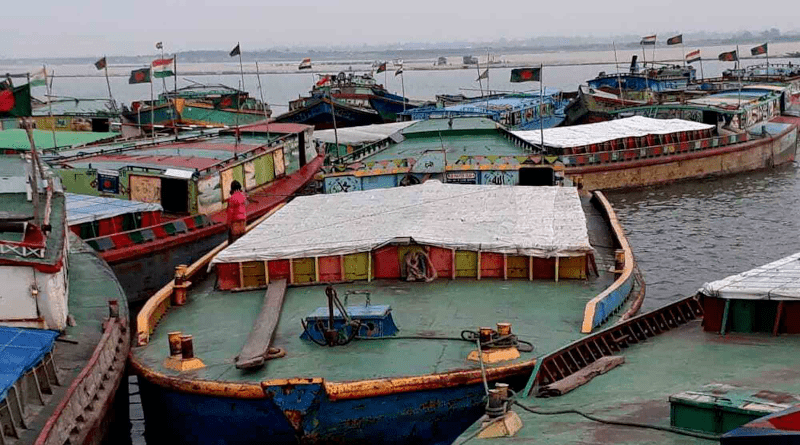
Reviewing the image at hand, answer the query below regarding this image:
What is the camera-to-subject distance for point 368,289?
61.4 feet

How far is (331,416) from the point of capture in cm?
1438

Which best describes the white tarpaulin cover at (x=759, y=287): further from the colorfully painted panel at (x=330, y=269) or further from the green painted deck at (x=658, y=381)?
the colorfully painted panel at (x=330, y=269)

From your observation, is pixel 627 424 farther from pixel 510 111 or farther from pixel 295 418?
pixel 510 111

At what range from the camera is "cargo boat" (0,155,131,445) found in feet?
43.0

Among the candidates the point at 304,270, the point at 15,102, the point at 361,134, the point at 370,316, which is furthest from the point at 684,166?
the point at 15,102

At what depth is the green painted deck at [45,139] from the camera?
3600 cm

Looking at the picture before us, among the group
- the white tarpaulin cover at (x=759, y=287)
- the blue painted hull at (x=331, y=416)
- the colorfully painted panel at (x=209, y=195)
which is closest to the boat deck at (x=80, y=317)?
the blue painted hull at (x=331, y=416)

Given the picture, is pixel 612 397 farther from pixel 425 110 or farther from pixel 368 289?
pixel 425 110

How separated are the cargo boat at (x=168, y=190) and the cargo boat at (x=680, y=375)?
45.3 ft

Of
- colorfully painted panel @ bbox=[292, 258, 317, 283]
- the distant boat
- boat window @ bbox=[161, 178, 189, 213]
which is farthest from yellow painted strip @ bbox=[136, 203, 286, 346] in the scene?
the distant boat

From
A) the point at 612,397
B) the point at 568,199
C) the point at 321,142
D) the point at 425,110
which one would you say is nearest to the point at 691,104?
the point at 425,110

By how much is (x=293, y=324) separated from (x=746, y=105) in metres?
40.7

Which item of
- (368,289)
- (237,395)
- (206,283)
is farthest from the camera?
(206,283)

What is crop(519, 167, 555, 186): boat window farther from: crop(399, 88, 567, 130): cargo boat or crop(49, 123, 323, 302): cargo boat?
crop(399, 88, 567, 130): cargo boat
